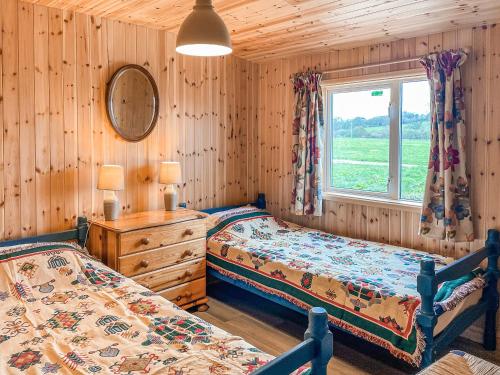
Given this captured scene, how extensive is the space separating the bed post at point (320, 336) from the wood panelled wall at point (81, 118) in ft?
7.76

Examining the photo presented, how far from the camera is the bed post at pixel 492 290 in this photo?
2869mm

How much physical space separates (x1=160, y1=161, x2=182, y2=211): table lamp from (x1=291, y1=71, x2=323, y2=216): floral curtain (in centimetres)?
122

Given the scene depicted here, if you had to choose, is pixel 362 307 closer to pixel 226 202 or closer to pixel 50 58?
pixel 226 202

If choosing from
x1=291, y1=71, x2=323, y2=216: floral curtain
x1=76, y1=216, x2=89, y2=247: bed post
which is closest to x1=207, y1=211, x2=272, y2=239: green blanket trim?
x1=291, y1=71, x2=323, y2=216: floral curtain

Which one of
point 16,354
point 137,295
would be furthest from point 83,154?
point 16,354

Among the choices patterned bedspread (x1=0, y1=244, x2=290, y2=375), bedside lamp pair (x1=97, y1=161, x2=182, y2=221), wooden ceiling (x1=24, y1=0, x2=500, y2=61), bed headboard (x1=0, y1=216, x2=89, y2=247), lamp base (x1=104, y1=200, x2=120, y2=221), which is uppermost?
wooden ceiling (x1=24, y1=0, x2=500, y2=61)

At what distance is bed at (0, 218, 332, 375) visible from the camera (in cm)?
164

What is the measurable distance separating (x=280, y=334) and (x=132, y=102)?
2.18 m

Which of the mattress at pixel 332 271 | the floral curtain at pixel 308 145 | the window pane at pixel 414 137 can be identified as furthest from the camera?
the floral curtain at pixel 308 145

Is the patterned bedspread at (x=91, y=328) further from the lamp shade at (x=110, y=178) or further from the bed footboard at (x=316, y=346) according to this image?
the lamp shade at (x=110, y=178)

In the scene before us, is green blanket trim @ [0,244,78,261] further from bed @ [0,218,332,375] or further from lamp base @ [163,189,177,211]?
lamp base @ [163,189,177,211]

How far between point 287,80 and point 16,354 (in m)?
3.46

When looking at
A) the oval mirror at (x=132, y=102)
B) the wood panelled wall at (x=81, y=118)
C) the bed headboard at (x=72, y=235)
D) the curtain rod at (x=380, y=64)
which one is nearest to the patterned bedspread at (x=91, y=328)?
the bed headboard at (x=72, y=235)

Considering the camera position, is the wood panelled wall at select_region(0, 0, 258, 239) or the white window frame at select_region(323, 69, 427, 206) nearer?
the wood panelled wall at select_region(0, 0, 258, 239)
